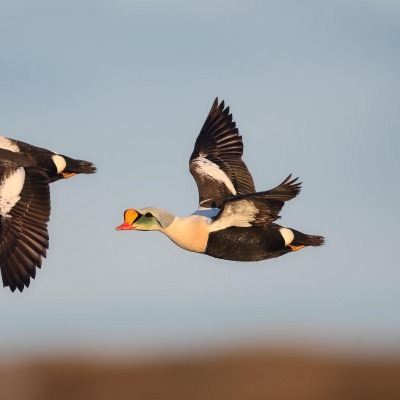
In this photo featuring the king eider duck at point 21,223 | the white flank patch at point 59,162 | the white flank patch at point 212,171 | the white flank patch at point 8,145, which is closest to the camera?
the king eider duck at point 21,223

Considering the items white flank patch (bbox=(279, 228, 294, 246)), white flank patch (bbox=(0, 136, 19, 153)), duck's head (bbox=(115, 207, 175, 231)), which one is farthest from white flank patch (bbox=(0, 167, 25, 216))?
white flank patch (bbox=(279, 228, 294, 246))

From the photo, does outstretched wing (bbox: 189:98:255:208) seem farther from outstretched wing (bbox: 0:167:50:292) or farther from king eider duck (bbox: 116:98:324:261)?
outstretched wing (bbox: 0:167:50:292)

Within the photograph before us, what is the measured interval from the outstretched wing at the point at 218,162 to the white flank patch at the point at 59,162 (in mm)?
1778

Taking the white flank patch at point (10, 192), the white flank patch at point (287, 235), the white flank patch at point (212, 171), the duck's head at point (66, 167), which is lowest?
the white flank patch at point (287, 235)

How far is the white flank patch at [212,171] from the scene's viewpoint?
2578cm

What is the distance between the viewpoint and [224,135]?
27.1 metres

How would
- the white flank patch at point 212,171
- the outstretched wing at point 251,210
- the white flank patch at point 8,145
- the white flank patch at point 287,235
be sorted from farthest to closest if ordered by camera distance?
the white flank patch at point 212,171 < the white flank patch at point 8,145 < the white flank patch at point 287,235 < the outstretched wing at point 251,210

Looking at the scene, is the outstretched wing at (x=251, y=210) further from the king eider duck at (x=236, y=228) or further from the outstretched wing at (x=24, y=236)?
the outstretched wing at (x=24, y=236)

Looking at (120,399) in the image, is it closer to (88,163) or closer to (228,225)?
(88,163)

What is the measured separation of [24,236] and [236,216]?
2.90 meters

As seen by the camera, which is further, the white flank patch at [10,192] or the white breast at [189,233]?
the white flank patch at [10,192]

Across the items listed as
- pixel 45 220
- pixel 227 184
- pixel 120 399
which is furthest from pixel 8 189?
pixel 120 399

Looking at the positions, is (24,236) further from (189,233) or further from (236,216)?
(236,216)

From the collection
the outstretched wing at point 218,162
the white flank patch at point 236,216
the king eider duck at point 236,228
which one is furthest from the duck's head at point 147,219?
the outstretched wing at point 218,162
